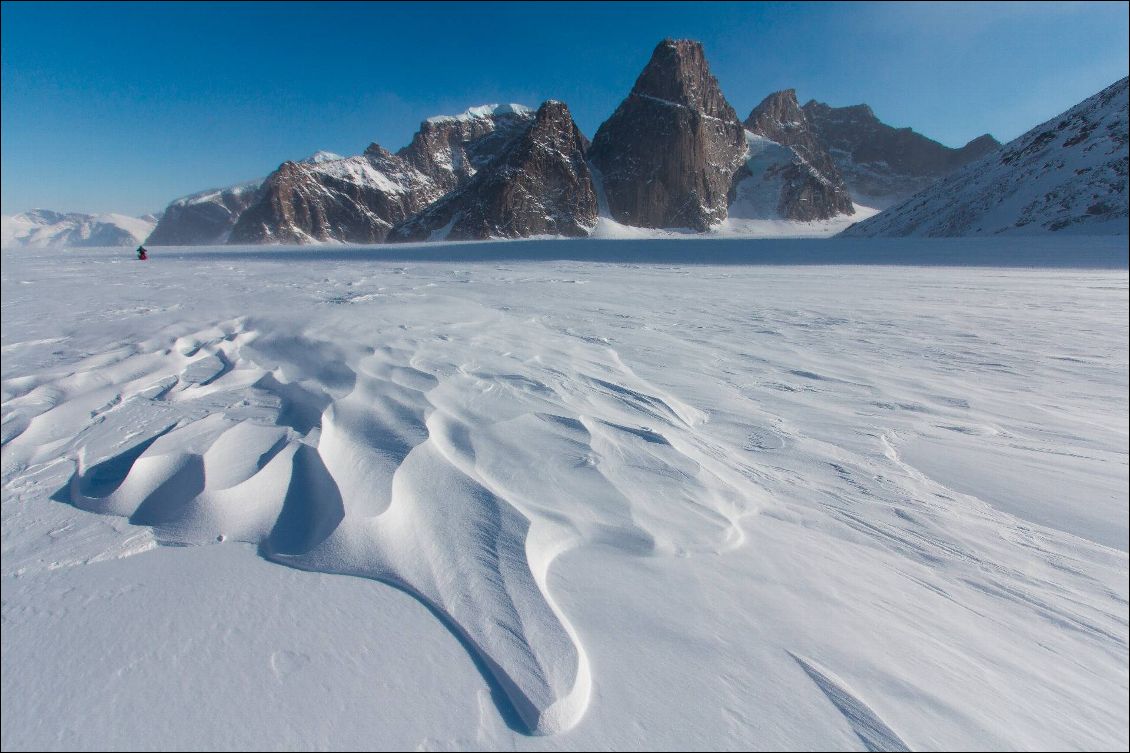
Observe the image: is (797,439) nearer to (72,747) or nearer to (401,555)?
(401,555)

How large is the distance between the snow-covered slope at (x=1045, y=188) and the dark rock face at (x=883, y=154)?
354 ft

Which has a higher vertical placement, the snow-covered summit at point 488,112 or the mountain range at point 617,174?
the snow-covered summit at point 488,112

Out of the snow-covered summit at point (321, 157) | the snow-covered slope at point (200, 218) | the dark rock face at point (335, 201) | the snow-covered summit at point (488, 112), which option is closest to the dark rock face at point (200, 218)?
the snow-covered slope at point (200, 218)

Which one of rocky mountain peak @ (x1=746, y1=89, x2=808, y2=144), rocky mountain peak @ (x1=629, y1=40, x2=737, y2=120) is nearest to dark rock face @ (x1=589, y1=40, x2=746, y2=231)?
rocky mountain peak @ (x1=629, y1=40, x2=737, y2=120)

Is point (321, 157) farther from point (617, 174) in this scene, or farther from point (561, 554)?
point (561, 554)

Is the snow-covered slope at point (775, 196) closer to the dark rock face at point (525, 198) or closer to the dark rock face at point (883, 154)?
the dark rock face at point (525, 198)

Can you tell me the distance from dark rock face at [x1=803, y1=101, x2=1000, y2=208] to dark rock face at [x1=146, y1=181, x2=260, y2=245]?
16155 cm

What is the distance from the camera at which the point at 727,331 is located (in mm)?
4402

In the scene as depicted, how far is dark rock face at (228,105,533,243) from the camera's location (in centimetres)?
10288

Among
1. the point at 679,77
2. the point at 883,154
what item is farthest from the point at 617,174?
the point at 883,154

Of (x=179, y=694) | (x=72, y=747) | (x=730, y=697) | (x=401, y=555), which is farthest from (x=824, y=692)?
(x=72, y=747)

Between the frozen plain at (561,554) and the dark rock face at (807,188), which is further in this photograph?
the dark rock face at (807,188)

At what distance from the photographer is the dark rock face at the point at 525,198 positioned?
7556 centimetres

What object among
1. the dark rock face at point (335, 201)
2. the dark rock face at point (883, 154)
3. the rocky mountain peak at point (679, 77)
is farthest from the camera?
the dark rock face at point (883, 154)
